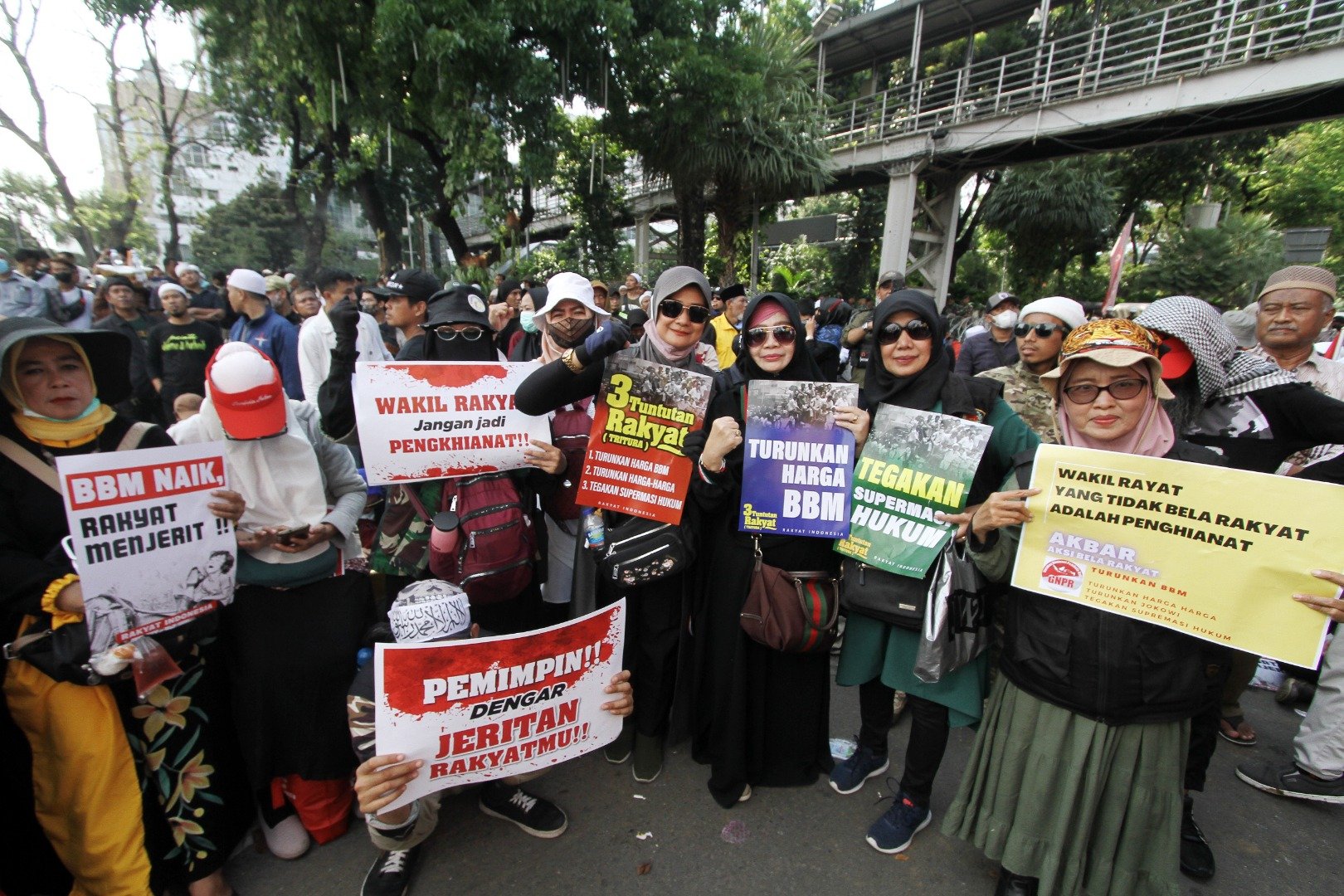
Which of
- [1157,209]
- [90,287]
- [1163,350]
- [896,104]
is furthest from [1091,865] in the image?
[1157,209]

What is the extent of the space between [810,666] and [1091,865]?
110 cm

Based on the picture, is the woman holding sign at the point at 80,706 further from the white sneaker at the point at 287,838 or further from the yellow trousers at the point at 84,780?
the white sneaker at the point at 287,838

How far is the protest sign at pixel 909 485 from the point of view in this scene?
2182 mm

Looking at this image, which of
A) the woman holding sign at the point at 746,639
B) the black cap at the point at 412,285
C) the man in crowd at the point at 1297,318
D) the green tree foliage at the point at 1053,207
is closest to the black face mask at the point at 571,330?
the woman holding sign at the point at 746,639

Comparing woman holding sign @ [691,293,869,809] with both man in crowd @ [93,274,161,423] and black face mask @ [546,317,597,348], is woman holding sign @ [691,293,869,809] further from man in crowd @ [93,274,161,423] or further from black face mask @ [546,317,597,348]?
man in crowd @ [93,274,161,423]

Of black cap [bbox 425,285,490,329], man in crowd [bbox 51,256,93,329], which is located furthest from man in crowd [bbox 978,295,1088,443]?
man in crowd [bbox 51,256,93,329]

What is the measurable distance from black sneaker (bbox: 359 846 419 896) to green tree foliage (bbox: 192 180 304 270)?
4284 centimetres

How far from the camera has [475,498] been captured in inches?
102

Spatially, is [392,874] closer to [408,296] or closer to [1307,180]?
[408,296]

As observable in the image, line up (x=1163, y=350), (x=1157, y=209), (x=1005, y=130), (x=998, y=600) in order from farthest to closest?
(x=1157, y=209) < (x=1005, y=130) < (x=998, y=600) < (x=1163, y=350)

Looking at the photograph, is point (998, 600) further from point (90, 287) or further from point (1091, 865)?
point (90, 287)

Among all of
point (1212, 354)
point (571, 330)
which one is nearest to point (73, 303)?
point (571, 330)

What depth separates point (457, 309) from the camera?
2893 mm

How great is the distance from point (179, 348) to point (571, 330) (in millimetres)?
4725
